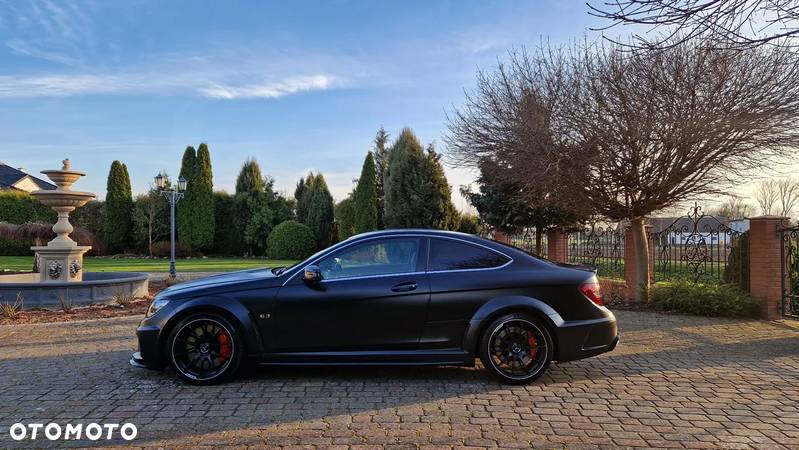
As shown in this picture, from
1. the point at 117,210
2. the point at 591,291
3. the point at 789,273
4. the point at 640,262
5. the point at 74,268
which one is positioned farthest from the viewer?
the point at 117,210

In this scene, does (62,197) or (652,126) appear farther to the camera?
(62,197)

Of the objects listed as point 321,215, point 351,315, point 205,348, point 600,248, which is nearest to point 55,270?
point 205,348

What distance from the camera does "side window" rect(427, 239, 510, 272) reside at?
17.4 ft

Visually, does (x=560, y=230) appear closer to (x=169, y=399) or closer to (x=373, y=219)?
(x=169, y=399)

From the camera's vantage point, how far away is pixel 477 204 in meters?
16.8

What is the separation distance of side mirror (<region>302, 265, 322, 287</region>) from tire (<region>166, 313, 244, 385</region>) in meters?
0.82

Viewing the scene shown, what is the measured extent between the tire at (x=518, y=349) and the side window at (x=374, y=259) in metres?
1.03

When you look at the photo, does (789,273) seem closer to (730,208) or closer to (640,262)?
(640,262)

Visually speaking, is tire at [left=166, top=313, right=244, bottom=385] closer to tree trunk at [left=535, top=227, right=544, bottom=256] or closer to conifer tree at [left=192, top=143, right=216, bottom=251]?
tree trunk at [left=535, top=227, right=544, bottom=256]

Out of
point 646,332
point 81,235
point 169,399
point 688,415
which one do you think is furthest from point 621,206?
point 81,235

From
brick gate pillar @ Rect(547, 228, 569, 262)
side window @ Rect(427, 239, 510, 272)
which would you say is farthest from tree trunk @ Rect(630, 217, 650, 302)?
side window @ Rect(427, 239, 510, 272)

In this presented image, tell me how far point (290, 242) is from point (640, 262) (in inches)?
859

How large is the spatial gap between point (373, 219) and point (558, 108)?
19.0 metres

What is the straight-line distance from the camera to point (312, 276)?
5.06m
